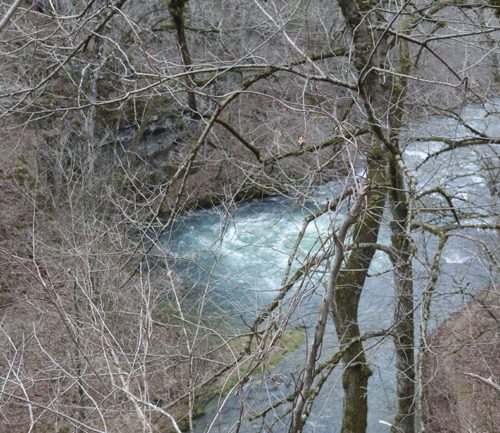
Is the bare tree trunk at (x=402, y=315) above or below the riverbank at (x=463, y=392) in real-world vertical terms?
above

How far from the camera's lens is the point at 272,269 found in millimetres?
12516

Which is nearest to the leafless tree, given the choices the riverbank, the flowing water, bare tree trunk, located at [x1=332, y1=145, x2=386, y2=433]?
bare tree trunk, located at [x1=332, y1=145, x2=386, y2=433]

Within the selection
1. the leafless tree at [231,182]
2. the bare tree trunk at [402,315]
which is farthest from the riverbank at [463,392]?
the bare tree trunk at [402,315]

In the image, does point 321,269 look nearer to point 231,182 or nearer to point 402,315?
point 402,315

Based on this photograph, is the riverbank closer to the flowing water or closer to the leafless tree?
the flowing water

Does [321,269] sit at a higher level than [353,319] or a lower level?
higher

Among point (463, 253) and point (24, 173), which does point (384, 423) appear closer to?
point (463, 253)

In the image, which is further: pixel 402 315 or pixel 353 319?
pixel 353 319

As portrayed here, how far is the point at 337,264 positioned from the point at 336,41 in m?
5.75

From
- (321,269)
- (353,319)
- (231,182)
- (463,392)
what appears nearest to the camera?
(321,269)

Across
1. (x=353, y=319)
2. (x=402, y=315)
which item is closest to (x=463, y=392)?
(x=353, y=319)

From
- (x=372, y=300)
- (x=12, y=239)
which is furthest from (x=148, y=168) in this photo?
(x=372, y=300)

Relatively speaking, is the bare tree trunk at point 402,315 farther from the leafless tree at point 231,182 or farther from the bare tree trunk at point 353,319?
the bare tree trunk at point 353,319

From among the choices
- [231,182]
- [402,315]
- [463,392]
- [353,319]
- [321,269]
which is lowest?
[463,392]
